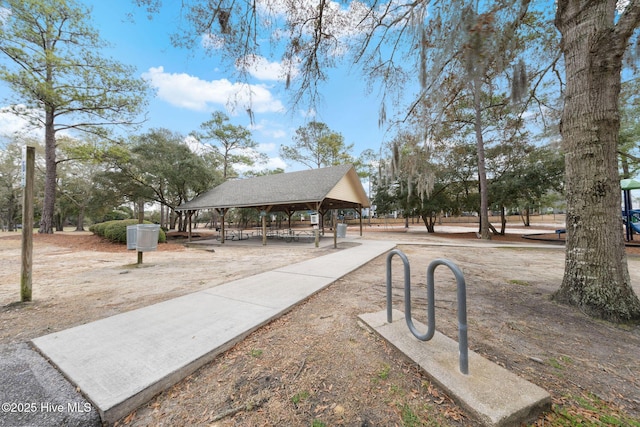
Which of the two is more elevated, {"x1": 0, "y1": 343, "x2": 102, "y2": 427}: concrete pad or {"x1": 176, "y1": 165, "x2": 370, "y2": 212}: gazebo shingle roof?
{"x1": 176, "y1": 165, "x2": 370, "y2": 212}: gazebo shingle roof

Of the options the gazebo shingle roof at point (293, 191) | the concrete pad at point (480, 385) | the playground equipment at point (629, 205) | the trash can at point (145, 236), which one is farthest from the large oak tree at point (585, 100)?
the playground equipment at point (629, 205)

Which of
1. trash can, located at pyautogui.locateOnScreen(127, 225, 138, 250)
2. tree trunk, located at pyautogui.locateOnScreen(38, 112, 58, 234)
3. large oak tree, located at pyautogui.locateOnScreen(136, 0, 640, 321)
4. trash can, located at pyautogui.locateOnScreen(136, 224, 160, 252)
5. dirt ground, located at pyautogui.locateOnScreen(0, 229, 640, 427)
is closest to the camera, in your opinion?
dirt ground, located at pyautogui.locateOnScreen(0, 229, 640, 427)

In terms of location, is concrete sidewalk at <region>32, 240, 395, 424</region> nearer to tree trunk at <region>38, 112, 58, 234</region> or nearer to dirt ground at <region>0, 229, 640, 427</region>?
dirt ground at <region>0, 229, 640, 427</region>

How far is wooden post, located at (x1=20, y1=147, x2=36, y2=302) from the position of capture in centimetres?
349

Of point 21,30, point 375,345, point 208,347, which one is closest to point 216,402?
point 208,347

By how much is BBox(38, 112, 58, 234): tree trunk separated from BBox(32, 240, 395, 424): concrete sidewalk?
18.5 m

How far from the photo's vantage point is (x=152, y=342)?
2254 millimetres

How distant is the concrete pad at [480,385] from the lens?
1392 mm

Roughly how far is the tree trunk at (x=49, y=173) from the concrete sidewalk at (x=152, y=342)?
1855 centimetres

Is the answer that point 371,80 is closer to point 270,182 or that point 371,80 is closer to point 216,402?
point 216,402

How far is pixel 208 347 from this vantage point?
7.09 feet

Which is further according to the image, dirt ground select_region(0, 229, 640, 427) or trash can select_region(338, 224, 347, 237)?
trash can select_region(338, 224, 347, 237)

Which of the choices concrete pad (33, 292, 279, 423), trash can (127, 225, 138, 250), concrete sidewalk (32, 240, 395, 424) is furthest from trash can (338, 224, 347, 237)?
concrete pad (33, 292, 279, 423)

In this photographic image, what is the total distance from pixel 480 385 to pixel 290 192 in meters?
11.1
